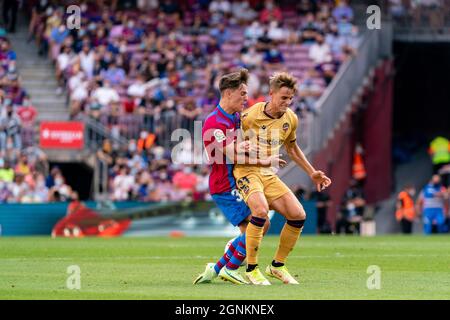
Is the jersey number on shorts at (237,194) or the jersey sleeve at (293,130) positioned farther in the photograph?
the jersey number on shorts at (237,194)

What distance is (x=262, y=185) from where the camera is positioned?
14.2 metres

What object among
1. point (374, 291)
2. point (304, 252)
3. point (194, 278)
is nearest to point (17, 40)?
point (304, 252)

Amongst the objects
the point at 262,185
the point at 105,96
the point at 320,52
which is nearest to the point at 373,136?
the point at 320,52

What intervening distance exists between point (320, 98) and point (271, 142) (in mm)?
21312

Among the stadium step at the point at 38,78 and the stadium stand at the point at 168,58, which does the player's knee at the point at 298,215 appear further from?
the stadium step at the point at 38,78

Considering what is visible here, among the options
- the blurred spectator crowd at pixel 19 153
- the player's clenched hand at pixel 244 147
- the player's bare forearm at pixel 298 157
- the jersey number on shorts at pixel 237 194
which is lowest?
the blurred spectator crowd at pixel 19 153

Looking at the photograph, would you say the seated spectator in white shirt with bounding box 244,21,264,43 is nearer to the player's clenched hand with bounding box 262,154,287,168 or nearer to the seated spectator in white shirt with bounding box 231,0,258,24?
the seated spectator in white shirt with bounding box 231,0,258,24

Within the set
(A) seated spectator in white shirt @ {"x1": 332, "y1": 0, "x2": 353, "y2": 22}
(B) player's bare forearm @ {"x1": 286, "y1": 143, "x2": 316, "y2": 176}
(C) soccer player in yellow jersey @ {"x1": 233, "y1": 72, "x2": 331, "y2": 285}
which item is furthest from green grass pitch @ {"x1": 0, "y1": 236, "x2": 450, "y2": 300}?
(A) seated spectator in white shirt @ {"x1": 332, "y1": 0, "x2": 353, "y2": 22}

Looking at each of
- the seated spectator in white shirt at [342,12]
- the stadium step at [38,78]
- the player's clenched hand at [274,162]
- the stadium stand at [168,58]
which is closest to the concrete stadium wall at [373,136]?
the stadium stand at [168,58]

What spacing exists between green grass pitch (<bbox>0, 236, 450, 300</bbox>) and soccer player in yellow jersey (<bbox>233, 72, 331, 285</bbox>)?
40 centimetres

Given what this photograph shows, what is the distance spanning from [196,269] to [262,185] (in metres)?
3.21

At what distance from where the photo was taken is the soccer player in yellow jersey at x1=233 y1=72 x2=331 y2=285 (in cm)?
1395

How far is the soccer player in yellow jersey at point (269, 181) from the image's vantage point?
13945 mm

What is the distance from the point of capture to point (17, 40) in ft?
134
